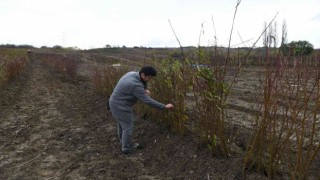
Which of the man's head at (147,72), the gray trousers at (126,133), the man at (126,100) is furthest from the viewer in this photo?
the gray trousers at (126,133)

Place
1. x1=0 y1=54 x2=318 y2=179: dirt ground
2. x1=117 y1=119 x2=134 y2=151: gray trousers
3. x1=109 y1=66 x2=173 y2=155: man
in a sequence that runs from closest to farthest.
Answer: x1=0 y1=54 x2=318 y2=179: dirt ground
x1=109 y1=66 x2=173 y2=155: man
x1=117 y1=119 x2=134 y2=151: gray trousers

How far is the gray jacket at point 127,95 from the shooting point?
15.6 ft

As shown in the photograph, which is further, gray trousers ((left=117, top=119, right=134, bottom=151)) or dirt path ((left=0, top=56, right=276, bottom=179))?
gray trousers ((left=117, top=119, right=134, bottom=151))

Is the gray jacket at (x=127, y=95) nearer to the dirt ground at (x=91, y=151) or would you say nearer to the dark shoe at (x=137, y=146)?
the dark shoe at (x=137, y=146)

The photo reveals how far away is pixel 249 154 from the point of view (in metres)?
3.65

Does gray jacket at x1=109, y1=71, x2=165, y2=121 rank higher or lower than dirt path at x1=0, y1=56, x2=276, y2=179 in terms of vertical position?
higher

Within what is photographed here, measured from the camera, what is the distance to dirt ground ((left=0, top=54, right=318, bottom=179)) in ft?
13.8

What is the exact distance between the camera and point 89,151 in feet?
16.9

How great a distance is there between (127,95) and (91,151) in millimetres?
965

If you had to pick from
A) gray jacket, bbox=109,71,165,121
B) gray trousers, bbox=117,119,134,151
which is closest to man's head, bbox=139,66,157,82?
gray jacket, bbox=109,71,165,121

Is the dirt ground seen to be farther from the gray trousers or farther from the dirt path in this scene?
the gray trousers

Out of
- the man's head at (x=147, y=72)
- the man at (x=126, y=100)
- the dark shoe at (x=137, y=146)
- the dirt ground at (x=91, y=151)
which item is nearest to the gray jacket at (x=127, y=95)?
the man at (x=126, y=100)

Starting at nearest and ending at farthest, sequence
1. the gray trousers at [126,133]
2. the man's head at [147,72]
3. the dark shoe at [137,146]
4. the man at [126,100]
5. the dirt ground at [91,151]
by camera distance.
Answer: the dirt ground at [91,151] → the man's head at [147,72] → the man at [126,100] → the gray trousers at [126,133] → the dark shoe at [137,146]

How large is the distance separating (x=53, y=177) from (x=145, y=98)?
4.76ft
